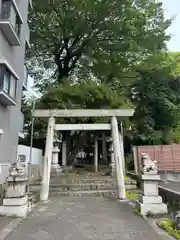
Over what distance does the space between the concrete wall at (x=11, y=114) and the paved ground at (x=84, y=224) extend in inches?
183

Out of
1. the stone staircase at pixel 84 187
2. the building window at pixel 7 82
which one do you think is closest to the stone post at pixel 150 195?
the stone staircase at pixel 84 187

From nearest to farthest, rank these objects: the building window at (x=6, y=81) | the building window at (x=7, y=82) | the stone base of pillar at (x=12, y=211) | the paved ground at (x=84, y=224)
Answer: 1. the paved ground at (x=84, y=224)
2. the stone base of pillar at (x=12, y=211)
3. the building window at (x=7, y=82)
4. the building window at (x=6, y=81)

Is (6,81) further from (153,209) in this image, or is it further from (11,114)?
(153,209)

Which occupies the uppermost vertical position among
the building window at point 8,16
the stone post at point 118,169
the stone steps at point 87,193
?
the building window at point 8,16

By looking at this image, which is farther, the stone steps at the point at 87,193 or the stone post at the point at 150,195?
the stone steps at the point at 87,193

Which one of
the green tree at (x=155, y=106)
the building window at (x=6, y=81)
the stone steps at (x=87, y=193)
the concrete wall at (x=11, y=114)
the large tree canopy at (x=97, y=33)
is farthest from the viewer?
the green tree at (x=155, y=106)

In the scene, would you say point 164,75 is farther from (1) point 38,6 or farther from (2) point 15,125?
(2) point 15,125

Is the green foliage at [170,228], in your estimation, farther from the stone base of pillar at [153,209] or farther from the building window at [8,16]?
the building window at [8,16]

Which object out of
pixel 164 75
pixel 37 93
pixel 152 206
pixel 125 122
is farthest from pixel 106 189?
pixel 164 75

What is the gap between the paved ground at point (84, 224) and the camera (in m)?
5.41

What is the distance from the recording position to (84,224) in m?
6.42

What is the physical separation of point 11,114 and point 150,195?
8818 mm

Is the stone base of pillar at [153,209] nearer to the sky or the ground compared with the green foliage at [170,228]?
nearer to the sky

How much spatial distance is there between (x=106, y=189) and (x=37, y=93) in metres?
11.5
